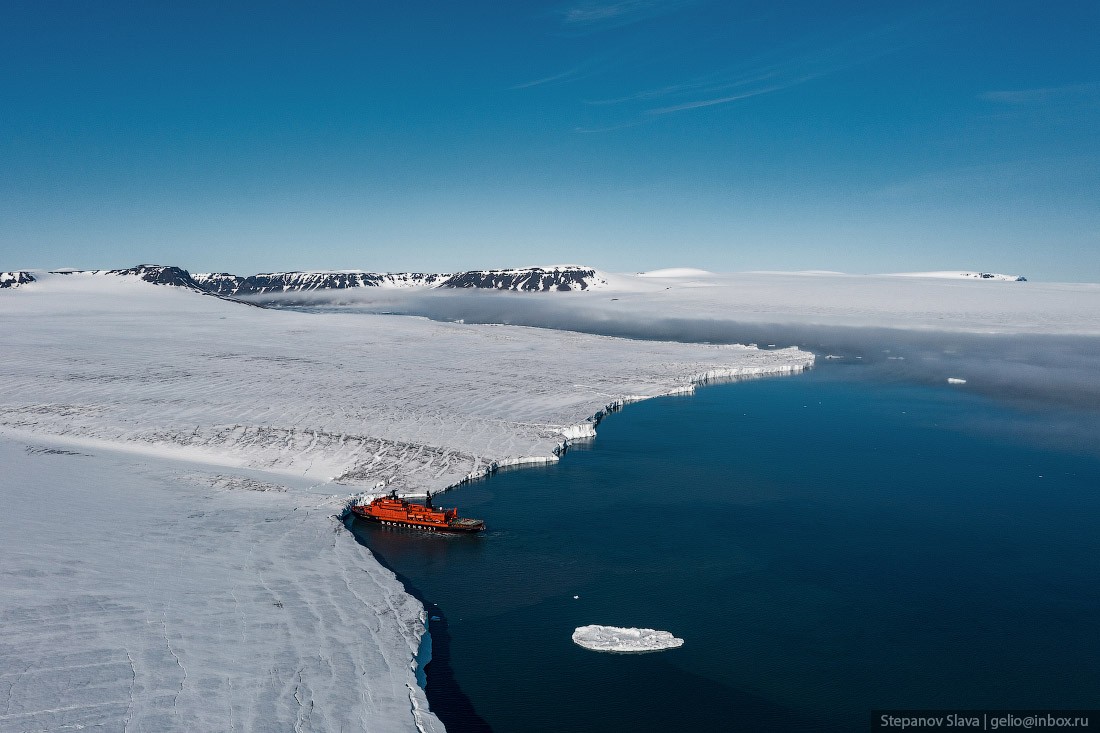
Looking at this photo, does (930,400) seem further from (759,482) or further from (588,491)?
(588,491)

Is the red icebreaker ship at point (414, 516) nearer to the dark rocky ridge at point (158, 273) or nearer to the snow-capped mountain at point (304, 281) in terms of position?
the dark rocky ridge at point (158, 273)

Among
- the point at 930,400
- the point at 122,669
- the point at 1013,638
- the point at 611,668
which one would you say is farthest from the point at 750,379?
the point at 122,669

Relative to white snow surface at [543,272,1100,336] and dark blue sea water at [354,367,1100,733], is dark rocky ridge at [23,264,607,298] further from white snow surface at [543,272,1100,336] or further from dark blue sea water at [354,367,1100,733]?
dark blue sea water at [354,367,1100,733]

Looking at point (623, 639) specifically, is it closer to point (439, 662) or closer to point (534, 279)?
point (439, 662)

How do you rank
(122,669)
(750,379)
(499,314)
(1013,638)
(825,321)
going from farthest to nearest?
(499,314), (825,321), (750,379), (1013,638), (122,669)

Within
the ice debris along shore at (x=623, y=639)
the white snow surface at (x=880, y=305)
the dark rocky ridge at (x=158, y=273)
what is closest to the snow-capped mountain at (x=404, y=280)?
the white snow surface at (x=880, y=305)

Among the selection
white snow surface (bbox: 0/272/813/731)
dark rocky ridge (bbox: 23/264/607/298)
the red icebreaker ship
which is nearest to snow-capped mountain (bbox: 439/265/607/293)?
dark rocky ridge (bbox: 23/264/607/298)
